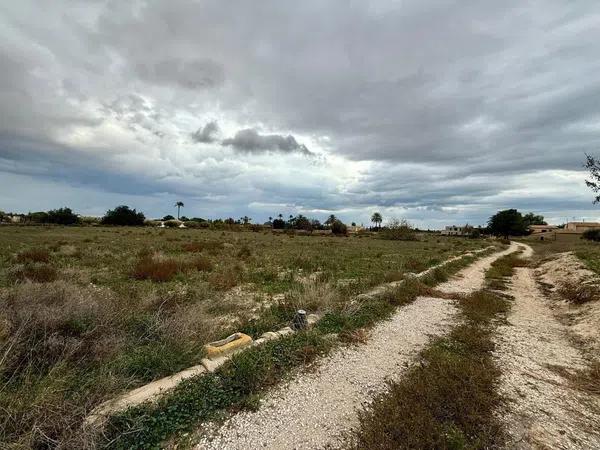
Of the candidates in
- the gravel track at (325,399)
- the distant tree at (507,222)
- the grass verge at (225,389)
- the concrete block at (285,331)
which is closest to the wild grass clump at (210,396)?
the grass verge at (225,389)

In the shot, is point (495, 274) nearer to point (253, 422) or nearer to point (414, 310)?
point (414, 310)

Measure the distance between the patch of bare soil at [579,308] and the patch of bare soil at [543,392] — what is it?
0.32m

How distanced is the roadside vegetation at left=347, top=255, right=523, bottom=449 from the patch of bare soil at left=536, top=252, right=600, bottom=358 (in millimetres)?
2955

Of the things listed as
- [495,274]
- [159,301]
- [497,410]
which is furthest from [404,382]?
[495,274]

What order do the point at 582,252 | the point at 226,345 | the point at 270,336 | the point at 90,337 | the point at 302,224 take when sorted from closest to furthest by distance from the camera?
the point at 90,337 < the point at 226,345 < the point at 270,336 < the point at 582,252 < the point at 302,224

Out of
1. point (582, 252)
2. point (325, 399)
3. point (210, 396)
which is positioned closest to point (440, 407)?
point (325, 399)

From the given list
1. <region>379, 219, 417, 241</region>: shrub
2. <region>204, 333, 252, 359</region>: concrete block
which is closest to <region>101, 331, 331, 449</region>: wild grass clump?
<region>204, 333, 252, 359</region>: concrete block

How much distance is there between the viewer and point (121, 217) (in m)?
86.6

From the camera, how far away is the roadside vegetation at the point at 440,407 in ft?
11.0

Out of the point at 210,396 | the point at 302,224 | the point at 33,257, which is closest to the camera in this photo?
the point at 210,396

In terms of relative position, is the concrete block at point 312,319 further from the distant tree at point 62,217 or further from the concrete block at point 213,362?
the distant tree at point 62,217

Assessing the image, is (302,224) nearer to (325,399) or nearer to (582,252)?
(582,252)

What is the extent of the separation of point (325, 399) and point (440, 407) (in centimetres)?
145

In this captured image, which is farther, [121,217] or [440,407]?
[121,217]
